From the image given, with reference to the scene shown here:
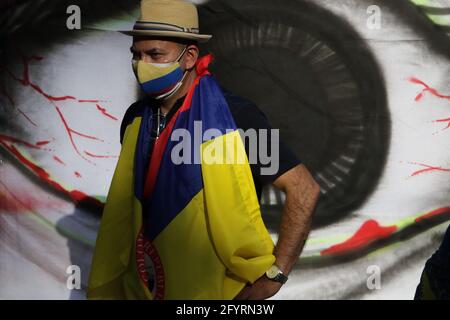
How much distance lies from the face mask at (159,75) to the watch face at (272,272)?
695mm

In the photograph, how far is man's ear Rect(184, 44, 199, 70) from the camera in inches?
104

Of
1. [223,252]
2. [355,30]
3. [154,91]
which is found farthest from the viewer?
[355,30]

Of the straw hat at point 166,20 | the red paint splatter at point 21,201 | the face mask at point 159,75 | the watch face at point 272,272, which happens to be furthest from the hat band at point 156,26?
the red paint splatter at point 21,201

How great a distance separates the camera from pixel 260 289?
2486 millimetres

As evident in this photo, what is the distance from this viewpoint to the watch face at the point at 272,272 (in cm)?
247

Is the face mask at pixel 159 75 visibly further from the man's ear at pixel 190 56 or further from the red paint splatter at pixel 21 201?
the red paint splatter at pixel 21 201

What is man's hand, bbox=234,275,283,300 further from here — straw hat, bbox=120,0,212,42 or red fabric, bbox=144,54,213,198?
straw hat, bbox=120,0,212,42

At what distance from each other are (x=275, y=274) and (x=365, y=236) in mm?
1223

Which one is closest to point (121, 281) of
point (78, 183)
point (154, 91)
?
point (154, 91)

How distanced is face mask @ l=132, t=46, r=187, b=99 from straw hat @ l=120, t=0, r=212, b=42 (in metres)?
0.10

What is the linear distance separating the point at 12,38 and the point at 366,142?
67.7 inches

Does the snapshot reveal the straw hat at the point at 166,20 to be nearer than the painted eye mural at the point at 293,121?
Yes

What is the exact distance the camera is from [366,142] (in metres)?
3.54
